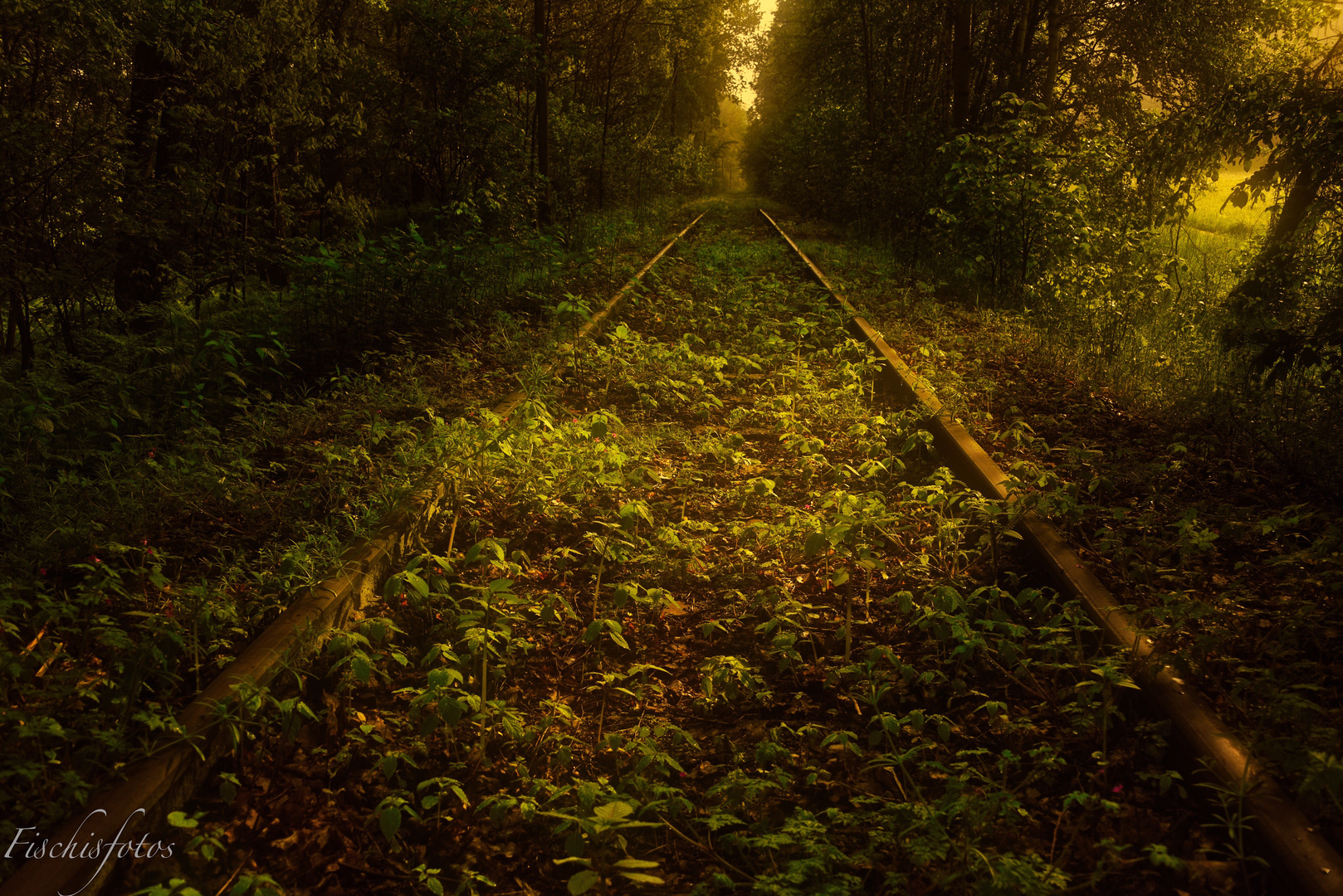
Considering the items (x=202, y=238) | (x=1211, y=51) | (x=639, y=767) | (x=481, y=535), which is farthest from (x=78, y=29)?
(x=1211, y=51)

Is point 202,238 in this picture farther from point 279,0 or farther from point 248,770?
point 248,770

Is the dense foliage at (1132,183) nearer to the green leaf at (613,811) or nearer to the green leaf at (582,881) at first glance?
the green leaf at (613,811)

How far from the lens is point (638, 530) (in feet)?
13.0

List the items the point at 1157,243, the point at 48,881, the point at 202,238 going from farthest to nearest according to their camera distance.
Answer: the point at 1157,243, the point at 202,238, the point at 48,881

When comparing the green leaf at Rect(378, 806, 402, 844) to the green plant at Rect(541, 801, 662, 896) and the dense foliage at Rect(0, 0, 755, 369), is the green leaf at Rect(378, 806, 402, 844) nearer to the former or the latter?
the green plant at Rect(541, 801, 662, 896)

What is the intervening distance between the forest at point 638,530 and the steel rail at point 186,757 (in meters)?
0.01

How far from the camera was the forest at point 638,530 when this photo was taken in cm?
207

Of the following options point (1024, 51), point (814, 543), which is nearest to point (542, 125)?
point (1024, 51)

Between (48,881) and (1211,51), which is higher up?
(1211,51)

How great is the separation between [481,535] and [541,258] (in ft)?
23.2

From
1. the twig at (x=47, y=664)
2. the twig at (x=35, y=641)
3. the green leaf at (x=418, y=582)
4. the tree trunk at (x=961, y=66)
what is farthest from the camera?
the tree trunk at (x=961, y=66)

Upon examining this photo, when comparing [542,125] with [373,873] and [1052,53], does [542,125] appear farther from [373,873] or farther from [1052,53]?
[373,873]

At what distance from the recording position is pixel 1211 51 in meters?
14.9
